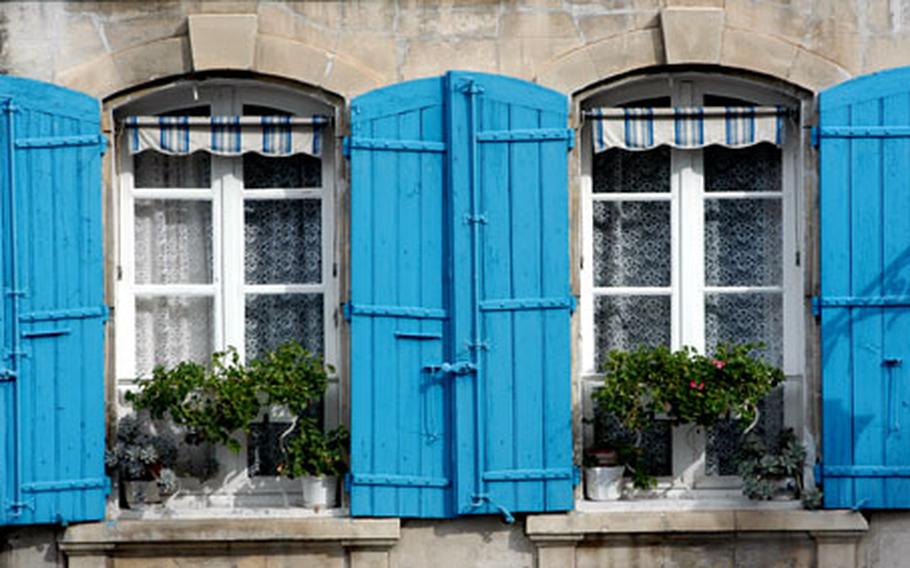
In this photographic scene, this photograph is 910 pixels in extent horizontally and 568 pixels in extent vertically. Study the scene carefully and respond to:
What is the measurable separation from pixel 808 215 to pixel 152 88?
308cm

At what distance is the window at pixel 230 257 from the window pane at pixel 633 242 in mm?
1278

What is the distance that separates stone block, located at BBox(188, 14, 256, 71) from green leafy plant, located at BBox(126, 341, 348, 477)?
1320 mm

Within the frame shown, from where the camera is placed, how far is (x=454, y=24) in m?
7.70

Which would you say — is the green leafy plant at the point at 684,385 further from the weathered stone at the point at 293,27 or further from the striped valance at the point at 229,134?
the weathered stone at the point at 293,27

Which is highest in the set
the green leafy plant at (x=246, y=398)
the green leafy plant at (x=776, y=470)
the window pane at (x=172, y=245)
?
the window pane at (x=172, y=245)

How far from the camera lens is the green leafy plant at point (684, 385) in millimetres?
7523


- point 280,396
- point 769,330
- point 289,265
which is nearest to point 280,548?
point 280,396

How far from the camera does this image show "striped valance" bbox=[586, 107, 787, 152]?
7770 millimetres

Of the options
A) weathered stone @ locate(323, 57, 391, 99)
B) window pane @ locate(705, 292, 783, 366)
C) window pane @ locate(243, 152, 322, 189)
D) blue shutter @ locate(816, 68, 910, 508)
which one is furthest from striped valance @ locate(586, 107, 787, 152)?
window pane @ locate(243, 152, 322, 189)

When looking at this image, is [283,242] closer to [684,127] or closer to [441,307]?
[441,307]

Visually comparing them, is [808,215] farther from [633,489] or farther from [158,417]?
[158,417]

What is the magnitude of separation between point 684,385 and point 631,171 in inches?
43.6

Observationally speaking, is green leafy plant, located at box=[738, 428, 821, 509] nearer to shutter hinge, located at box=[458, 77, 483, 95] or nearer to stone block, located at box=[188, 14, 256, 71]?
shutter hinge, located at box=[458, 77, 483, 95]

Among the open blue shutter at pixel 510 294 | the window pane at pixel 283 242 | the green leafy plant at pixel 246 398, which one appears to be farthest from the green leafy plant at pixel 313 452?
the window pane at pixel 283 242
